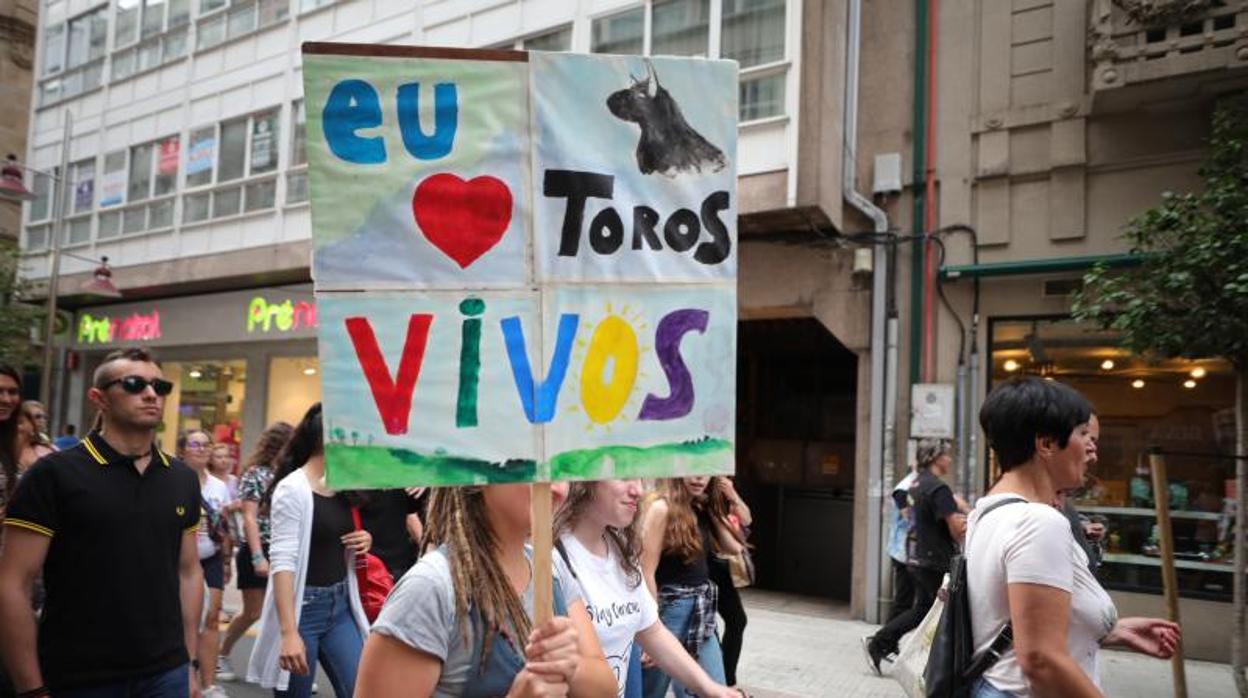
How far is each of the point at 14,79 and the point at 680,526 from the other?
71.9 feet

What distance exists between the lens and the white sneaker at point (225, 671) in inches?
273

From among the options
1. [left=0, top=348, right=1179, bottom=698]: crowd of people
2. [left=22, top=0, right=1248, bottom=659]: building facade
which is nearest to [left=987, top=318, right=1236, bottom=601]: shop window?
[left=22, top=0, right=1248, bottom=659]: building facade

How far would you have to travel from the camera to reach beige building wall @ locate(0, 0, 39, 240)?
1878 cm

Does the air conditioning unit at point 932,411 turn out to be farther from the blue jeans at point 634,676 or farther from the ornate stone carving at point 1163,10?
the blue jeans at point 634,676

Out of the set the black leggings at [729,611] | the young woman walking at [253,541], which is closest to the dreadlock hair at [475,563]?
the black leggings at [729,611]

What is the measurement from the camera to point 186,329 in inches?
754

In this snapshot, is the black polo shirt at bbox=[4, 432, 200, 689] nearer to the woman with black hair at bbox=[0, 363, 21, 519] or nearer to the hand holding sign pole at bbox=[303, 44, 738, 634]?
the woman with black hair at bbox=[0, 363, 21, 519]

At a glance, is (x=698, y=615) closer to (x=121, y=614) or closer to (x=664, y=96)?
(x=121, y=614)

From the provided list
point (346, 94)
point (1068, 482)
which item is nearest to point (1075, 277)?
point (1068, 482)

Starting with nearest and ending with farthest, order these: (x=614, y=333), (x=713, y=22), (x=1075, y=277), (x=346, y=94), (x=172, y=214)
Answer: (x=346, y=94), (x=614, y=333), (x=1075, y=277), (x=713, y=22), (x=172, y=214)

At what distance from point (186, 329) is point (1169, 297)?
18144 millimetres

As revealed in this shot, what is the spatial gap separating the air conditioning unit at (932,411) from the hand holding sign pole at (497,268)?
8.78m

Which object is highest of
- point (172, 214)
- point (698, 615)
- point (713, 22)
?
point (713, 22)

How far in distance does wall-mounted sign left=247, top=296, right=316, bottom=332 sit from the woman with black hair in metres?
12.1
